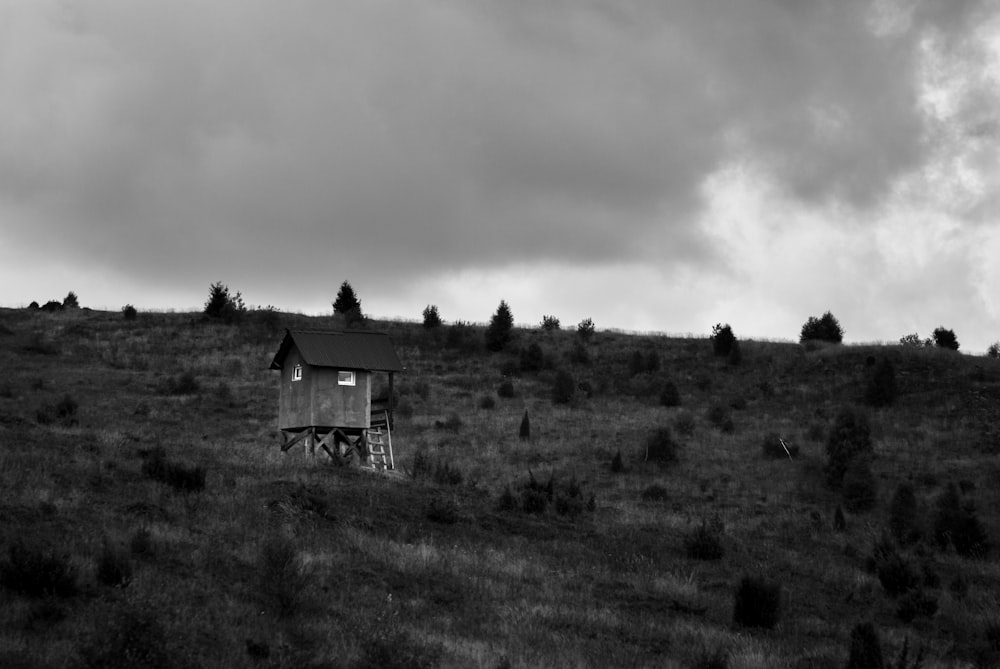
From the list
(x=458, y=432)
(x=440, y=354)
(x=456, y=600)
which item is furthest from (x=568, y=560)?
(x=440, y=354)

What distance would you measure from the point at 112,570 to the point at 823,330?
219 ft

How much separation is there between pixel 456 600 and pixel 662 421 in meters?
31.3

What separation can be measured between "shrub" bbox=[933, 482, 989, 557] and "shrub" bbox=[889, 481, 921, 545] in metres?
0.74

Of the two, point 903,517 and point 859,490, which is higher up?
point 859,490

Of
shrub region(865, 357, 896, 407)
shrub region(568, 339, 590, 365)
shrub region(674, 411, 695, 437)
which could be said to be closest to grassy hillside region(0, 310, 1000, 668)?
shrub region(674, 411, 695, 437)

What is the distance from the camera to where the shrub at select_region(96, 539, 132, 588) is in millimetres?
15016

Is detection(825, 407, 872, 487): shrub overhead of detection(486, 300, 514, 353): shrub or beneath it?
beneath

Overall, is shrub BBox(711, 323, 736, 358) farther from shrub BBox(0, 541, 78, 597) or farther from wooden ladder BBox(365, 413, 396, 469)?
shrub BBox(0, 541, 78, 597)

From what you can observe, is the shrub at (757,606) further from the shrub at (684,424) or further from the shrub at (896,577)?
the shrub at (684,424)

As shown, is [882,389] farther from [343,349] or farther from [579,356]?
[343,349]

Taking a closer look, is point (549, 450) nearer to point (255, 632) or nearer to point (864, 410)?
point (864, 410)

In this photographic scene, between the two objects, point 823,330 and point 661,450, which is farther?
point 823,330

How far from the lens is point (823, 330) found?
74562 mm

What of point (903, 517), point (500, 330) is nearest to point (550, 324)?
point (500, 330)
